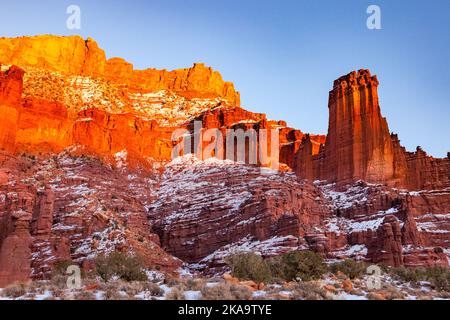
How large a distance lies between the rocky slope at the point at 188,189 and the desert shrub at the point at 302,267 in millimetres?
26199

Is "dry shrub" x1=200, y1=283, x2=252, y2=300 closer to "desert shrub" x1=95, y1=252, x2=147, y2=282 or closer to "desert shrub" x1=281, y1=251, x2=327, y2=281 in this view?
"desert shrub" x1=281, y1=251, x2=327, y2=281

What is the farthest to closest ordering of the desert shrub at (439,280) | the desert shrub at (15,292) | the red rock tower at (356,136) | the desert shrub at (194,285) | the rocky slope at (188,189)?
the red rock tower at (356,136)
the rocky slope at (188,189)
the desert shrub at (439,280)
the desert shrub at (194,285)
the desert shrub at (15,292)

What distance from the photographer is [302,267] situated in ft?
117

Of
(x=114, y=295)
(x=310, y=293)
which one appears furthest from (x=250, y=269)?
(x=114, y=295)

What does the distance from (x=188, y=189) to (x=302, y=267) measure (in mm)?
58796

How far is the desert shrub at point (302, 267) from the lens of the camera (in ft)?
115

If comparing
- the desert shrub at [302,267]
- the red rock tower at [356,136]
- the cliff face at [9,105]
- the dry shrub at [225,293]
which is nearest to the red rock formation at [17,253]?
the desert shrub at [302,267]

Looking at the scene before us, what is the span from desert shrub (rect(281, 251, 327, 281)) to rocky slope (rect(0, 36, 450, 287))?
26199 millimetres

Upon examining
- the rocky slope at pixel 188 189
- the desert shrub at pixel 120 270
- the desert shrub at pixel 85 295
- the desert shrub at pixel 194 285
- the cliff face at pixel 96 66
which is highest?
the cliff face at pixel 96 66

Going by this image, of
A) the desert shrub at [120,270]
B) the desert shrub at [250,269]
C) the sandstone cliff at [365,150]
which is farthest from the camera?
the sandstone cliff at [365,150]

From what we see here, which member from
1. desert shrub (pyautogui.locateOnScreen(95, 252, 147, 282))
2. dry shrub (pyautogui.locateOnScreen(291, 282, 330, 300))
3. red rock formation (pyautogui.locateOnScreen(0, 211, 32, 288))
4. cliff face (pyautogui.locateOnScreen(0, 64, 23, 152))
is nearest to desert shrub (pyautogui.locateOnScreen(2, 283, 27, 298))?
dry shrub (pyautogui.locateOnScreen(291, 282, 330, 300))

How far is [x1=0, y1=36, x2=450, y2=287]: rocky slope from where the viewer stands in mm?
66938

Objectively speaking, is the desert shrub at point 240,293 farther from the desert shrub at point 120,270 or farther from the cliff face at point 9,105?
the cliff face at point 9,105

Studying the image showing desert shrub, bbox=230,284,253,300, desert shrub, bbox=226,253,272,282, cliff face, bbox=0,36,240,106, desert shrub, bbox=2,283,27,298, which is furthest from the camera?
cliff face, bbox=0,36,240,106
